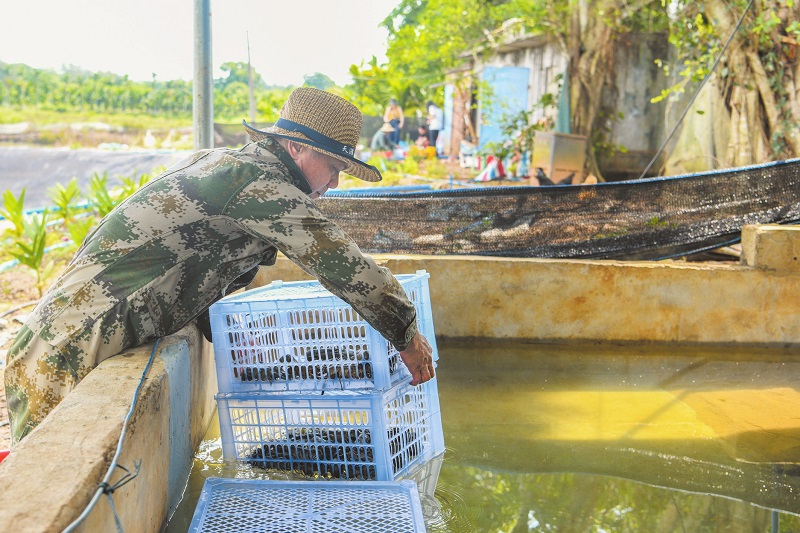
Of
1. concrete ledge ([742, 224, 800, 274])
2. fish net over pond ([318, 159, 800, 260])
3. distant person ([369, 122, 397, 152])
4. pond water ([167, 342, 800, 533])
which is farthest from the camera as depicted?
distant person ([369, 122, 397, 152])

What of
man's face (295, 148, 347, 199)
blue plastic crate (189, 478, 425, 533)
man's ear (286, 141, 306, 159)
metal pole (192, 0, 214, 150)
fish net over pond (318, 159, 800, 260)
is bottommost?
blue plastic crate (189, 478, 425, 533)

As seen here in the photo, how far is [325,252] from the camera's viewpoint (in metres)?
2.49

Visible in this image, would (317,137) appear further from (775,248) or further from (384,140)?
(384,140)

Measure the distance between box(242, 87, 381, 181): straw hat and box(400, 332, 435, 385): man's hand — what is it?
28.3 inches

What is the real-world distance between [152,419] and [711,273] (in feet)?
13.7

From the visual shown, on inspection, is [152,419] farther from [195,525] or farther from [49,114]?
[49,114]

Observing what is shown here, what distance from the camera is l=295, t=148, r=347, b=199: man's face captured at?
2789 millimetres

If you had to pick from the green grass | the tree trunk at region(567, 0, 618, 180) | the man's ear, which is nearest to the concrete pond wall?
the man's ear

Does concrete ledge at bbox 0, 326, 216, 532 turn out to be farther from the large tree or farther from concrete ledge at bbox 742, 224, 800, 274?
the large tree

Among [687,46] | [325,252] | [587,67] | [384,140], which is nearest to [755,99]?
[687,46]

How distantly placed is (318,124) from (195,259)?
25.7 inches

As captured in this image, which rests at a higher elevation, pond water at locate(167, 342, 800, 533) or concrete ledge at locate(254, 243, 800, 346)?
concrete ledge at locate(254, 243, 800, 346)

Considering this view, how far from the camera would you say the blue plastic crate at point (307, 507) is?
2314 mm

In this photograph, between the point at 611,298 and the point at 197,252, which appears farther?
the point at 611,298
